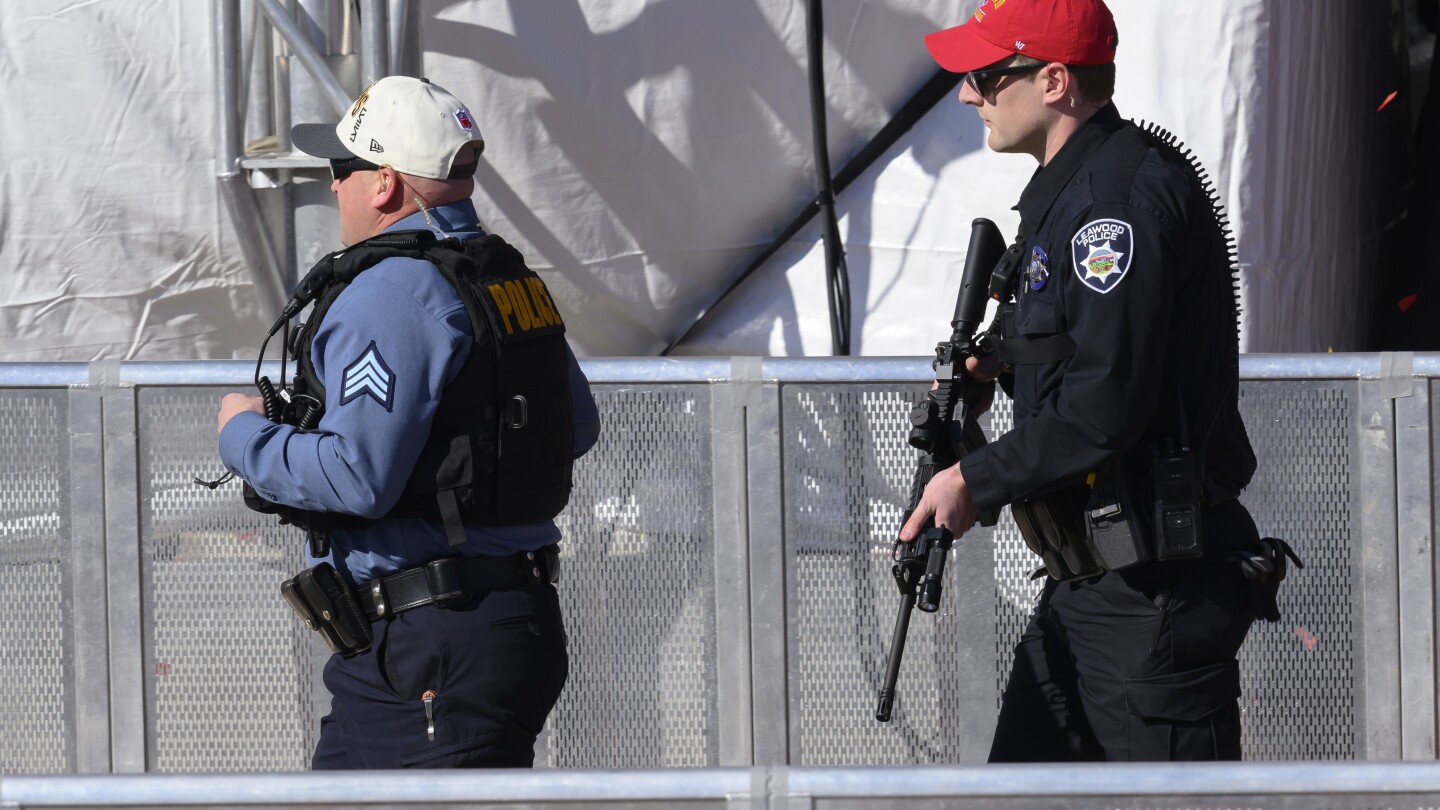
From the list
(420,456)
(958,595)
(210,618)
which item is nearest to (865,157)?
(958,595)

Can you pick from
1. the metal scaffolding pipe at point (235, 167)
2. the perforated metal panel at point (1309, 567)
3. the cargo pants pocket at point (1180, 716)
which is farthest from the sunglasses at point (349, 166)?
the metal scaffolding pipe at point (235, 167)

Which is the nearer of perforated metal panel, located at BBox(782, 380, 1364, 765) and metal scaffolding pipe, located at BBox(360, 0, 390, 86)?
perforated metal panel, located at BBox(782, 380, 1364, 765)

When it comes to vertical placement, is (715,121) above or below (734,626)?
above

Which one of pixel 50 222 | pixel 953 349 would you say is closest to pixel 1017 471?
pixel 953 349

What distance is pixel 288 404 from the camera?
258 centimetres

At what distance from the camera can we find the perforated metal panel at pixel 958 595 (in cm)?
367

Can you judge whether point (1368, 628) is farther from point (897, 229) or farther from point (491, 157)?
point (491, 157)

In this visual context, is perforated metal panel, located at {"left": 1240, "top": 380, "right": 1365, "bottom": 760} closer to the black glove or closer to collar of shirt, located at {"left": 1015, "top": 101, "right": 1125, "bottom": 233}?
the black glove

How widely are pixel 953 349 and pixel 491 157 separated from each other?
3045mm

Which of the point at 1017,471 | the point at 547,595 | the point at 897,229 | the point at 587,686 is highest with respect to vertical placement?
the point at 897,229

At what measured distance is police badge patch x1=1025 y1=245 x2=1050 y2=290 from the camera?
8.07 ft

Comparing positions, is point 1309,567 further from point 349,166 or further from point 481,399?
point 349,166

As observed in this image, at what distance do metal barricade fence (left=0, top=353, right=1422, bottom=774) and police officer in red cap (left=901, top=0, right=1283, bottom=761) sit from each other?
1.10m

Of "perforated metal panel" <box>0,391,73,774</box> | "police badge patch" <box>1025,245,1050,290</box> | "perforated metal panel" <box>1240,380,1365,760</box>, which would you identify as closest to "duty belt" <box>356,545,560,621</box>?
"police badge patch" <box>1025,245,1050,290</box>
